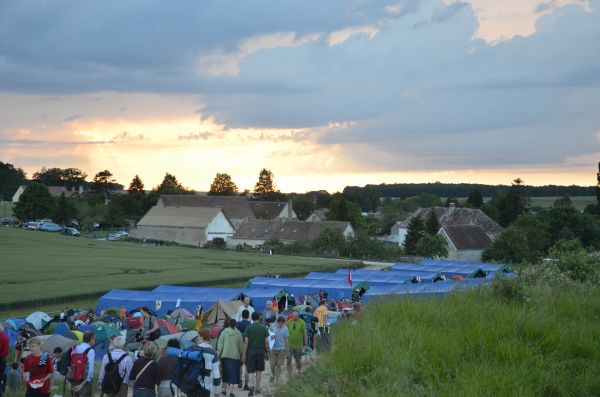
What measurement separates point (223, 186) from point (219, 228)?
7813cm

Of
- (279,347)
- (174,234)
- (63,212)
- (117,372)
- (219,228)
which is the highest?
(63,212)

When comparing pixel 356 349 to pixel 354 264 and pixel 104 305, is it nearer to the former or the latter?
pixel 104 305

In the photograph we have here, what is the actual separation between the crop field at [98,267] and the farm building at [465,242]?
55.4ft

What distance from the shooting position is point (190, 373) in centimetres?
1230

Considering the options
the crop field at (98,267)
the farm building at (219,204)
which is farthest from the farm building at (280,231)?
the farm building at (219,204)

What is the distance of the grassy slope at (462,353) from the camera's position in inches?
405

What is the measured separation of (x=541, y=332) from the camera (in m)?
12.5

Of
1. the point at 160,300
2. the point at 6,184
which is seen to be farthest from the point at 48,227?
the point at 6,184

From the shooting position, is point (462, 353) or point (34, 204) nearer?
point (462, 353)

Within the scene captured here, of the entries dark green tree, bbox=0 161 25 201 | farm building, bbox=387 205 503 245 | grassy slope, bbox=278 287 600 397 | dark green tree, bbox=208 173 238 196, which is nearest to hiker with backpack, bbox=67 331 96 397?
grassy slope, bbox=278 287 600 397

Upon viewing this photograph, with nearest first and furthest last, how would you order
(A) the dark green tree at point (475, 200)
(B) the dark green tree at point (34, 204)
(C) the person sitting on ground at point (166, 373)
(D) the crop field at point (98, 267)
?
(C) the person sitting on ground at point (166, 373) → (D) the crop field at point (98, 267) → (B) the dark green tree at point (34, 204) → (A) the dark green tree at point (475, 200)

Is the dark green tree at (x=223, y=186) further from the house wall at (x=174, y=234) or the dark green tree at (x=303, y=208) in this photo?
the house wall at (x=174, y=234)

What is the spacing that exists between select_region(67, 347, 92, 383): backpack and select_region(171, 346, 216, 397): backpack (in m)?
1.65

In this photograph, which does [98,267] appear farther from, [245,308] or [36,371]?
[36,371]
